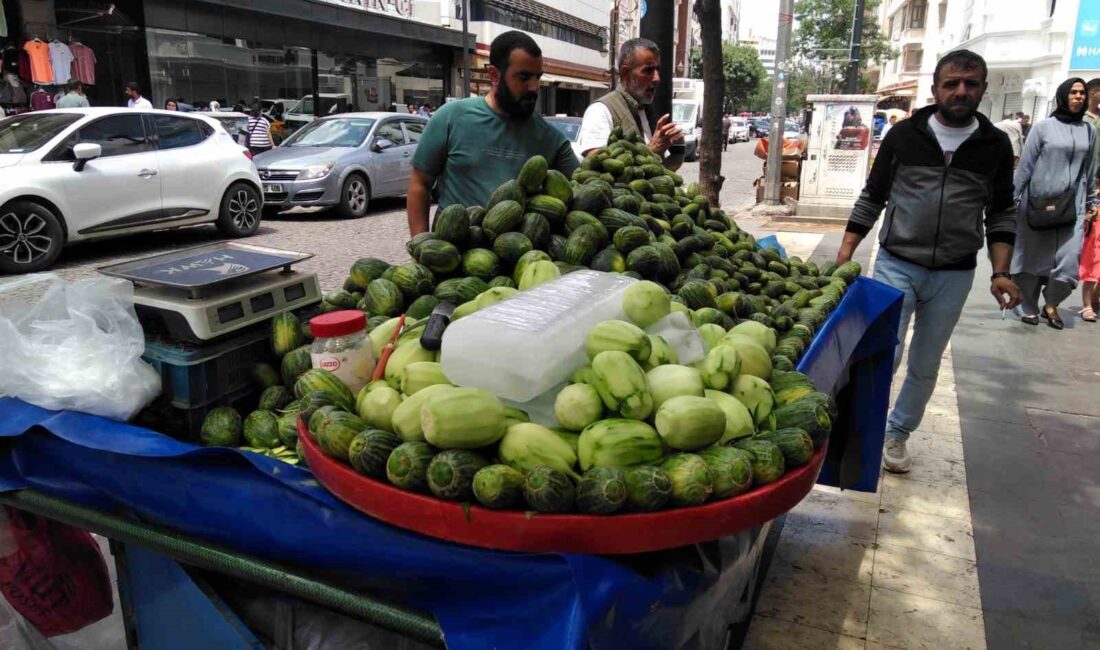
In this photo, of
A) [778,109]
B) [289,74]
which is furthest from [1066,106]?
[289,74]

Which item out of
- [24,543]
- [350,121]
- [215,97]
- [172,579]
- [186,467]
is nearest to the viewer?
[186,467]

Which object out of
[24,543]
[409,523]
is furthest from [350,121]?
[409,523]

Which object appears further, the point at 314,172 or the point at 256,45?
the point at 256,45

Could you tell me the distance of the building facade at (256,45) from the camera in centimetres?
1738

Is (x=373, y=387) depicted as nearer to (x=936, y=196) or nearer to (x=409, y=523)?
(x=409, y=523)

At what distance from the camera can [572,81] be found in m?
44.1

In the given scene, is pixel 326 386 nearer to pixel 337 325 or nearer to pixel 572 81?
pixel 337 325

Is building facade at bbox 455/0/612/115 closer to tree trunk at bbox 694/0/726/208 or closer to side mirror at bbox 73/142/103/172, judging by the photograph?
side mirror at bbox 73/142/103/172

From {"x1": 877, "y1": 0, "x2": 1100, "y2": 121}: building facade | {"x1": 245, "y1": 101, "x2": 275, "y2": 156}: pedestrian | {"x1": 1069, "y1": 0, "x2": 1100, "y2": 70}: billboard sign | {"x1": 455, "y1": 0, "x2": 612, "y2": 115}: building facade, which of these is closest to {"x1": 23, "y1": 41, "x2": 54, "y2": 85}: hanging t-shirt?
{"x1": 245, "y1": 101, "x2": 275, "y2": 156}: pedestrian

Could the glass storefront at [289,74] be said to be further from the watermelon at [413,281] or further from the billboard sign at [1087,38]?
the billboard sign at [1087,38]

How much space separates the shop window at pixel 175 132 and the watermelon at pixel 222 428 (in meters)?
8.98

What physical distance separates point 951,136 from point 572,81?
42243 mm

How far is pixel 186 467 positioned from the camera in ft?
5.68

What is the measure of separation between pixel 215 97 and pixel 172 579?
68.9 feet
